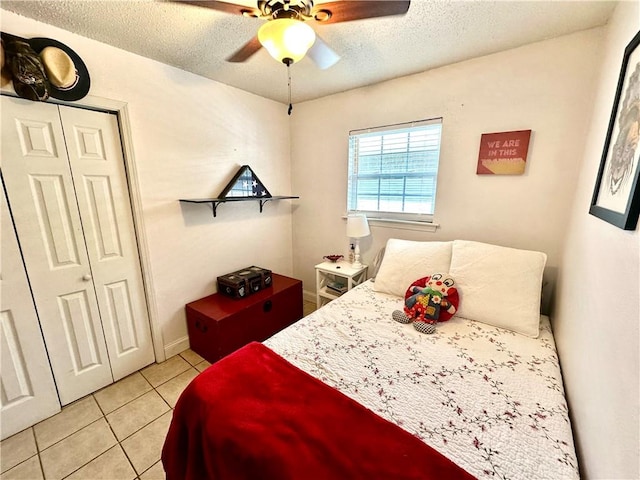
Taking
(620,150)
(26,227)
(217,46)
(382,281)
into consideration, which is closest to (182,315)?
(26,227)

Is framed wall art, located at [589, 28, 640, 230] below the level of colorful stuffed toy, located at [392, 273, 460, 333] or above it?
above

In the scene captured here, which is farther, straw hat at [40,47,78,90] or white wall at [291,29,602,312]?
white wall at [291,29,602,312]

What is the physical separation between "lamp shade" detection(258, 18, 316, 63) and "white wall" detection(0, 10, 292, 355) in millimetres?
1205

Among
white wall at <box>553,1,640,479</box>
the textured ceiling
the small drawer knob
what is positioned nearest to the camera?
white wall at <box>553,1,640,479</box>

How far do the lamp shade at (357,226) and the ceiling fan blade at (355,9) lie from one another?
148cm

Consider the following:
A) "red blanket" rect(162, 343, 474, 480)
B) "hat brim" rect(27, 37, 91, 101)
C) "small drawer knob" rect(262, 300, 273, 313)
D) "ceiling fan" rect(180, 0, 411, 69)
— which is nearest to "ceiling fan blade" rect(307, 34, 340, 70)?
"ceiling fan" rect(180, 0, 411, 69)

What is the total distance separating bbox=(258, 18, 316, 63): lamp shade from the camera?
1107 millimetres

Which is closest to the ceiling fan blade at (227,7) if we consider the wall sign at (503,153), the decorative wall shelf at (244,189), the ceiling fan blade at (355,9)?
the ceiling fan blade at (355,9)

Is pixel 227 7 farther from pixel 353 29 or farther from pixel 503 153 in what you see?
pixel 503 153

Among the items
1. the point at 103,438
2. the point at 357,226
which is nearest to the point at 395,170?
the point at 357,226

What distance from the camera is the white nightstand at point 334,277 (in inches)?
96.5

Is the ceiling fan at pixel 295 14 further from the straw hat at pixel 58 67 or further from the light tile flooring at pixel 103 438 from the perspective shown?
the light tile flooring at pixel 103 438

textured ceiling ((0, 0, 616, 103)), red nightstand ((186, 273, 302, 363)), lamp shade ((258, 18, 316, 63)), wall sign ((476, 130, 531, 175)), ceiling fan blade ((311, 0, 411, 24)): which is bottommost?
red nightstand ((186, 273, 302, 363))

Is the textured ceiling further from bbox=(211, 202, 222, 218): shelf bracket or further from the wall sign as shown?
bbox=(211, 202, 222, 218): shelf bracket
